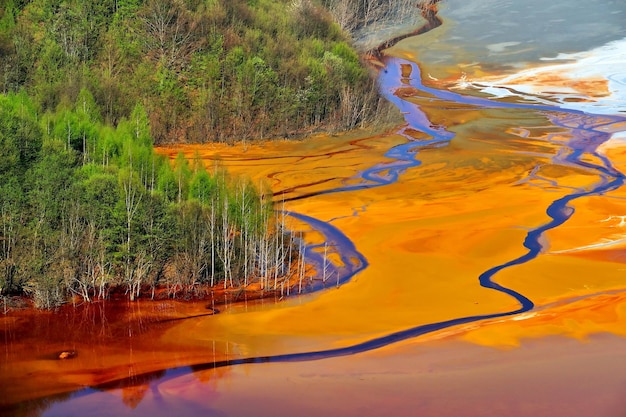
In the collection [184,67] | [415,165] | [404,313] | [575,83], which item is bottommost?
[404,313]

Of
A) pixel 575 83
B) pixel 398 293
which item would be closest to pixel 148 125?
pixel 398 293

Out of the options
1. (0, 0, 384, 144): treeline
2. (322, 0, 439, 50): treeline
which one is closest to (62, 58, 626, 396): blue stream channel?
(0, 0, 384, 144): treeline

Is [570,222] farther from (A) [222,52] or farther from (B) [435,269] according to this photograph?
(A) [222,52]

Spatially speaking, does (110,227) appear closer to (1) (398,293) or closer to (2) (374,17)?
(1) (398,293)

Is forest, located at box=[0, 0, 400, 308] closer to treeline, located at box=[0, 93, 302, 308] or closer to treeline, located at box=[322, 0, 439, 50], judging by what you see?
treeline, located at box=[0, 93, 302, 308]

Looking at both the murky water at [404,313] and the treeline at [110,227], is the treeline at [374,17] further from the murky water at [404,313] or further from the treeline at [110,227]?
the treeline at [110,227]

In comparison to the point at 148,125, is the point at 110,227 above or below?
below
